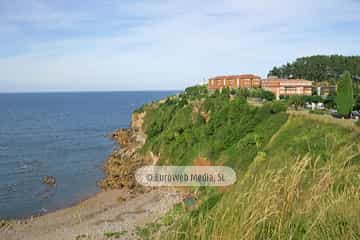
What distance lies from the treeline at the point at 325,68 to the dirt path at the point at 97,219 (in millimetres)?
45896

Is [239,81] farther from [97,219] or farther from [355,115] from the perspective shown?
[97,219]

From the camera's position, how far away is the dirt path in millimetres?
16516

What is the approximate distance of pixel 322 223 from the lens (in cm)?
240

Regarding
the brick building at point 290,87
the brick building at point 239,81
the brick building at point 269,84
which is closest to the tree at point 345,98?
the brick building at point 269,84

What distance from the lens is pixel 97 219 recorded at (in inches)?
744

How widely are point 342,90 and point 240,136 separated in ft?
26.1

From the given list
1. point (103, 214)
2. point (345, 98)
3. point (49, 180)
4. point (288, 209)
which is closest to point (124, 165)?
point (49, 180)

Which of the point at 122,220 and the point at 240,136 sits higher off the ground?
the point at 240,136

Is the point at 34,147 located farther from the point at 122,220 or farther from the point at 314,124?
the point at 314,124

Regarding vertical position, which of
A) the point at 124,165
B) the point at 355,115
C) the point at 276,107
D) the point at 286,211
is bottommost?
the point at 124,165

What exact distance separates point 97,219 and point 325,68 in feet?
182

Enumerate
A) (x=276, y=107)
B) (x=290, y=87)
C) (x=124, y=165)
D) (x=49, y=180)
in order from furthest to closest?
(x=290, y=87) < (x=124, y=165) < (x=49, y=180) < (x=276, y=107)

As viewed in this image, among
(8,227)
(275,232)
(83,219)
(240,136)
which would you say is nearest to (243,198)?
(275,232)

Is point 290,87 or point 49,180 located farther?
point 290,87
